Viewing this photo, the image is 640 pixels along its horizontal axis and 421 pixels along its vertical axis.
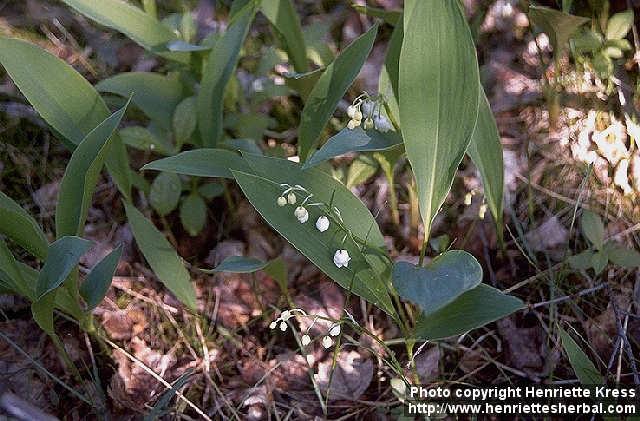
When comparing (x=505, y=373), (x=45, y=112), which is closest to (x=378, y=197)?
(x=505, y=373)

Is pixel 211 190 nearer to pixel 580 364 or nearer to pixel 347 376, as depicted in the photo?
pixel 347 376

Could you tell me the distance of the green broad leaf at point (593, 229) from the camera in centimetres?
166

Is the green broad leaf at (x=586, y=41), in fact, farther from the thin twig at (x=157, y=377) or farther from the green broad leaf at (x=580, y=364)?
the thin twig at (x=157, y=377)

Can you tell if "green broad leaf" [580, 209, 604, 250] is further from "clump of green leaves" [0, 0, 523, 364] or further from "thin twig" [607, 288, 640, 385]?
"clump of green leaves" [0, 0, 523, 364]

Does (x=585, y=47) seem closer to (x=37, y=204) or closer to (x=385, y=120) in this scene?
(x=385, y=120)

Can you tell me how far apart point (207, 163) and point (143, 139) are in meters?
0.38

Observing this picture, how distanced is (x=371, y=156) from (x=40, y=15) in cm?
156

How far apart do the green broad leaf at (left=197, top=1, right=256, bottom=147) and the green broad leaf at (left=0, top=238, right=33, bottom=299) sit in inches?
25.0

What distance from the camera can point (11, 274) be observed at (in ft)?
4.74

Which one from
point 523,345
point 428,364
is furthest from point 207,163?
point 523,345

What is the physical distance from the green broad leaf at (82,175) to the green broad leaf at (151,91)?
41 centimetres

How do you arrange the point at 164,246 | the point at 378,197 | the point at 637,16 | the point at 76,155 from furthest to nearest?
the point at 637,16 < the point at 378,197 < the point at 164,246 < the point at 76,155

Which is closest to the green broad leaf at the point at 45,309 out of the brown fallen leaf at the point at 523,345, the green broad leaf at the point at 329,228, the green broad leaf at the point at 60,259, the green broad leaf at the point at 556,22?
the green broad leaf at the point at 60,259

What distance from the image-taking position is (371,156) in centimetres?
186
